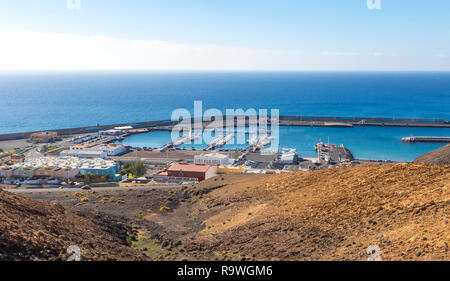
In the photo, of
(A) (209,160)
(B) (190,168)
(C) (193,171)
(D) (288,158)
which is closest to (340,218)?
(C) (193,171)

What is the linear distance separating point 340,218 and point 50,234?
27.2ft

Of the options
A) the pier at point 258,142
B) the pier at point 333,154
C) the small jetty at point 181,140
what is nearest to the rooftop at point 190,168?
the pier at point 333,154

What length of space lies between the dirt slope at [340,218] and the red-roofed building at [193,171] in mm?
10346

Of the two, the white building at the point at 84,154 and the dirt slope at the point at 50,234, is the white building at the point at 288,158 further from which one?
the dirt slope at the point at 50,234

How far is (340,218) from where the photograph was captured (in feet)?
36.8

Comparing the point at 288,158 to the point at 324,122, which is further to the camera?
the point at 324,122

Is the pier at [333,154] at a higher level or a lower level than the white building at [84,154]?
lower

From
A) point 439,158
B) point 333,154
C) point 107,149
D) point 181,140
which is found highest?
Answer: point 439,158

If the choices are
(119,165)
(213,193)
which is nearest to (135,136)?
(119,165)

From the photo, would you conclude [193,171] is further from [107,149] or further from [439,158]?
[107,149]

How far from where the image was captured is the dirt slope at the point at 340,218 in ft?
29.7

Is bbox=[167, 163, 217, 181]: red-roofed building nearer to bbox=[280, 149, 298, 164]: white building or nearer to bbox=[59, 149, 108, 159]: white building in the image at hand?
bbox=[280, 149, 298, 164]: white building

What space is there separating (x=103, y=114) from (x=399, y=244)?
86570 millimetres

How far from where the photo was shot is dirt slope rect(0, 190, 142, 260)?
346 inches
